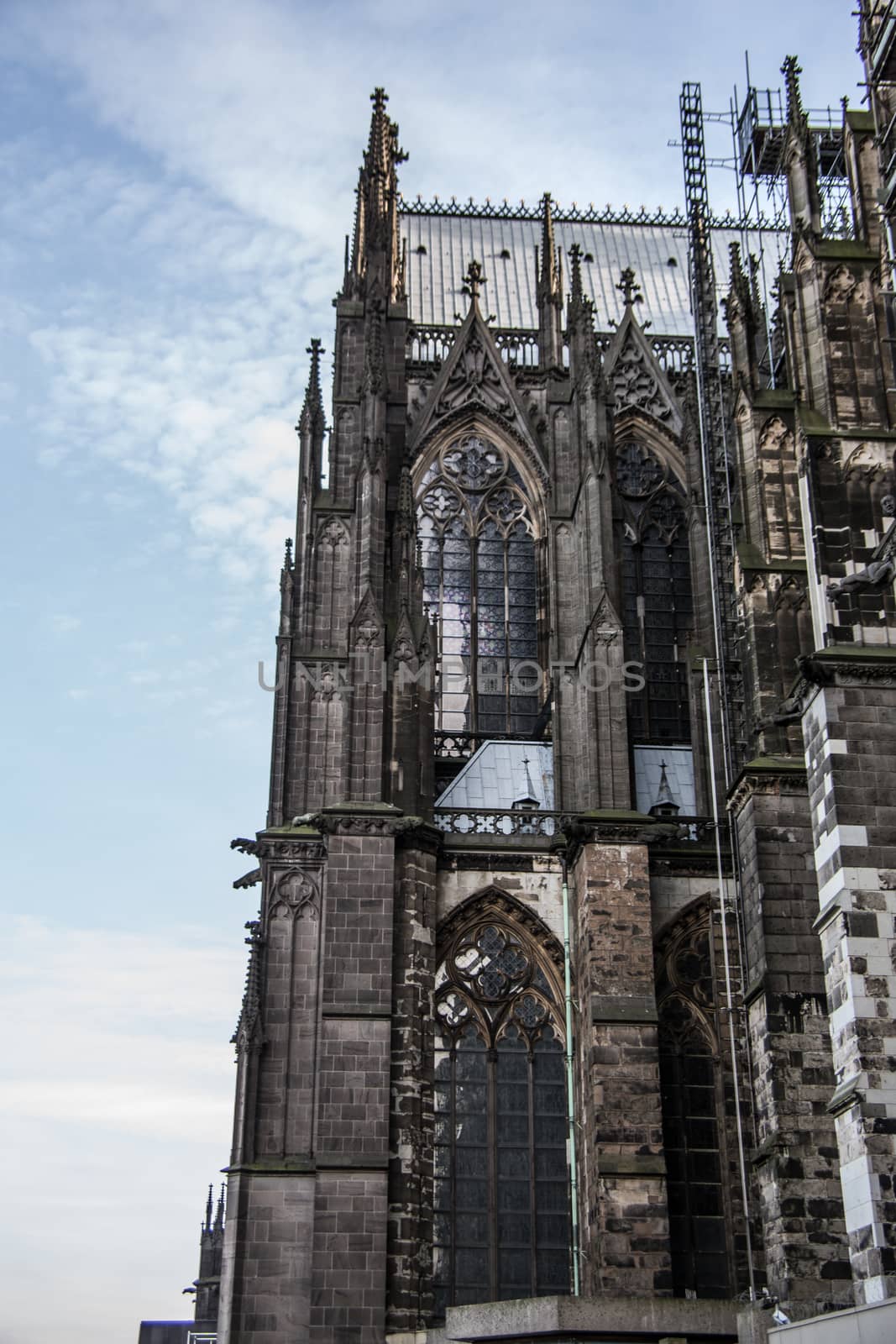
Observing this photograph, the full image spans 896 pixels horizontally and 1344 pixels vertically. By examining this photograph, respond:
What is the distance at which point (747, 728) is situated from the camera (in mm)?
26156

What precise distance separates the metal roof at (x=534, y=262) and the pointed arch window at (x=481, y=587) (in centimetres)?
584

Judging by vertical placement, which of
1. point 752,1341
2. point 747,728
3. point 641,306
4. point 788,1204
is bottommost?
point 752,1341

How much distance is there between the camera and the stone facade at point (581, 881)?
69.1 feet

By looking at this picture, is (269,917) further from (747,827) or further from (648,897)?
(747,827)

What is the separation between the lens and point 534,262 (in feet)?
149

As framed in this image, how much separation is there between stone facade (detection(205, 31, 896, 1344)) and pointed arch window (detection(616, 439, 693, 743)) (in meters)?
0.12

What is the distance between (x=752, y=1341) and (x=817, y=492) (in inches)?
424

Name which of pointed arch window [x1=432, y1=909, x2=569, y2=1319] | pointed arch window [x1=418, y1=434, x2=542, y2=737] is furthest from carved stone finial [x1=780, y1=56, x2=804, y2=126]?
pointed arch window [x1=432, y1=909, x2=569, y2=1319]

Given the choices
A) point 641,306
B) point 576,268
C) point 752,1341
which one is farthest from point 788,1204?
point 641,306

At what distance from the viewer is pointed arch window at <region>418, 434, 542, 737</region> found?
34.6 metres

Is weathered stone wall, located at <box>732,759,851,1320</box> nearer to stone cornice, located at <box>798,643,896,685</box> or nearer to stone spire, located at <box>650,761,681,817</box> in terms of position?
stone cornice, located at <box>798,643,896,685</box>

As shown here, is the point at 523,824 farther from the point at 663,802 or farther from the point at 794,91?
the point at 794,91

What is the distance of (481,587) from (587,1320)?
19.3m

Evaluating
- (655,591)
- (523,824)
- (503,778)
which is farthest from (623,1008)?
(655,591)
